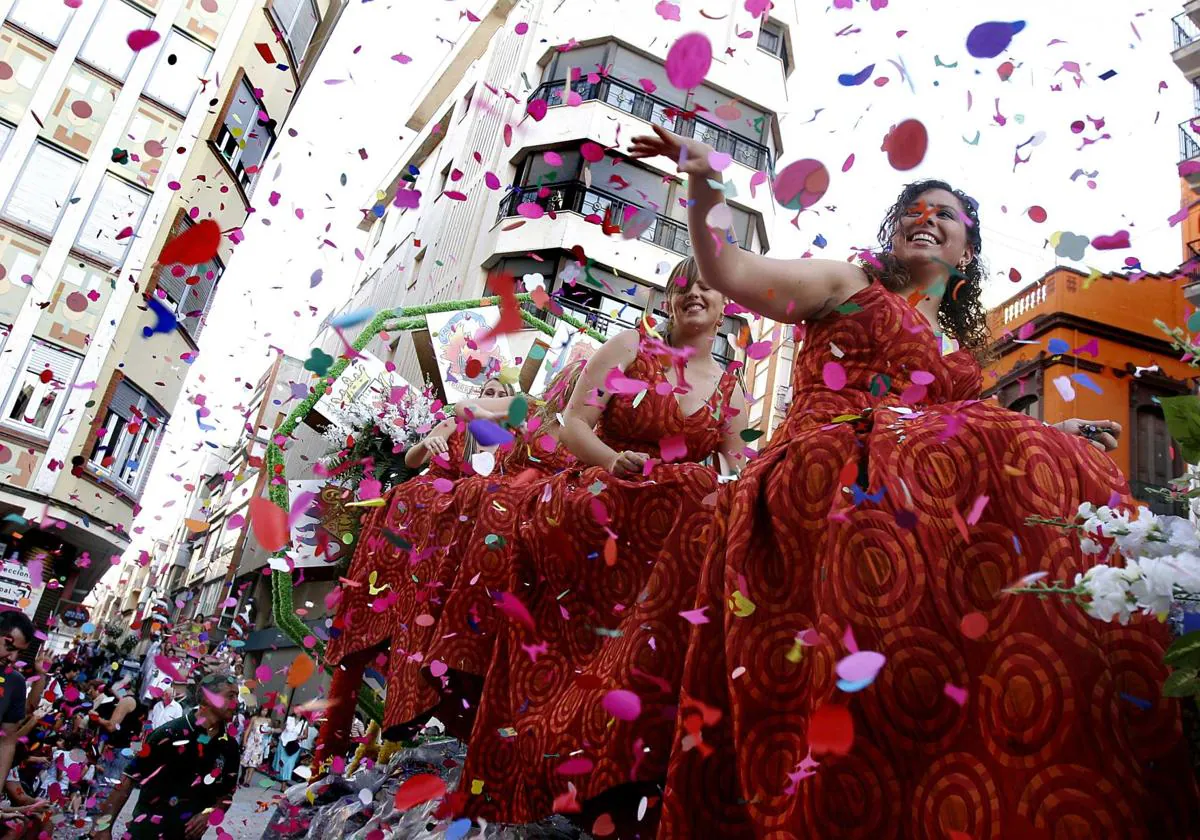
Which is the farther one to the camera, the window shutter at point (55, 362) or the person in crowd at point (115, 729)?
the window shutter at point (55, 362)

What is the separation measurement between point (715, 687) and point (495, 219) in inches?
666

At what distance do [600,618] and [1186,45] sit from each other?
17.5 meters

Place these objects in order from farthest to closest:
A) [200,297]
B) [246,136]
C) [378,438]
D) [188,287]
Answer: [200,297]
[246,136]
[188,287]
[378,438]

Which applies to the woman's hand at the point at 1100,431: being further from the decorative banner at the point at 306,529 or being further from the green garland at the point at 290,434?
the decorative banner at the point at 306,529

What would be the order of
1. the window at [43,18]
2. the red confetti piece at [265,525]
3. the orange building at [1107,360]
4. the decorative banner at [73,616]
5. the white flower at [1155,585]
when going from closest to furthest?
the white flower at [1155,585], the red confetti piece at [265,525], the orange building at [1107,360], the window at [43,18], the decorative banner at [73,616]

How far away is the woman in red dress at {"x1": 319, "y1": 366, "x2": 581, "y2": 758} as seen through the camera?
3832mm

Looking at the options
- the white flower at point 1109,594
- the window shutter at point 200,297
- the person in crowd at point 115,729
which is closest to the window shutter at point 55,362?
the window shutter at point 200,297

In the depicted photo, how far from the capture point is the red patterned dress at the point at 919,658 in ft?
4.67

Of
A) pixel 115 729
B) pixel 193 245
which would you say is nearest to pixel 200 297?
pixel 115 729

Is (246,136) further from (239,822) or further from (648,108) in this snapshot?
(239,822)

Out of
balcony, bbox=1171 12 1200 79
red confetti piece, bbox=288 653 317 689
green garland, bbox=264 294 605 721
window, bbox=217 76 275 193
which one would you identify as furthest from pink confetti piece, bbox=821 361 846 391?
window, bbox=217 76 275 193

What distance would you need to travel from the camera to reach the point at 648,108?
60.3 feet

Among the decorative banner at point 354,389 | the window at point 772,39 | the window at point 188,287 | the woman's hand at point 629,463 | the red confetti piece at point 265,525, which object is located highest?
the window at point 772,39

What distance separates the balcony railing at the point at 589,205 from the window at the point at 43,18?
8.76 m
